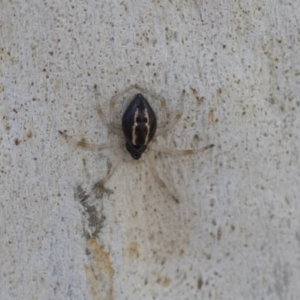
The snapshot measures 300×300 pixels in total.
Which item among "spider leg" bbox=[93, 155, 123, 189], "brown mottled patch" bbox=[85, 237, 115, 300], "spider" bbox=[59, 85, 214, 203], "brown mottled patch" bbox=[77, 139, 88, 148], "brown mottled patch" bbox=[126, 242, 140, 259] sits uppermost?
"spider" bbox=[59, 85, 214, 203]

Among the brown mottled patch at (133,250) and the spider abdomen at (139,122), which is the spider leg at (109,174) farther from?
the brown mottled patch at (133,250)

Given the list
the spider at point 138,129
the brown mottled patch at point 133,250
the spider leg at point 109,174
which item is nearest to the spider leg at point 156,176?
the spider at point 138,129

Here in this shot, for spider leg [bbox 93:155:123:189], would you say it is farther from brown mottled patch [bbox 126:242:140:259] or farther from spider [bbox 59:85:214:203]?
brown mottled patch [bbox 126:242:140:259]

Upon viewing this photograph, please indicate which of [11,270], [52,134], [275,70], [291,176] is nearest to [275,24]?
[275,70]

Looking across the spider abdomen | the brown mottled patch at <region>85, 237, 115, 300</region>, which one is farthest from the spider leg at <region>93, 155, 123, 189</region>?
the brown mottled patch at <region>85, 237, 115, 300</region>

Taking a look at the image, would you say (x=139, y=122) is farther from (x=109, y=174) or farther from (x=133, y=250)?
(x=133, y=250)

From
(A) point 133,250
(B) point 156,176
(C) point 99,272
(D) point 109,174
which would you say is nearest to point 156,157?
(B) point 156,176

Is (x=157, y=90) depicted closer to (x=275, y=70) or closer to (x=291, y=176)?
(x=275, y=70)

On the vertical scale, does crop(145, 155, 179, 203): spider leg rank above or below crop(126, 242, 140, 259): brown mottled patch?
above
